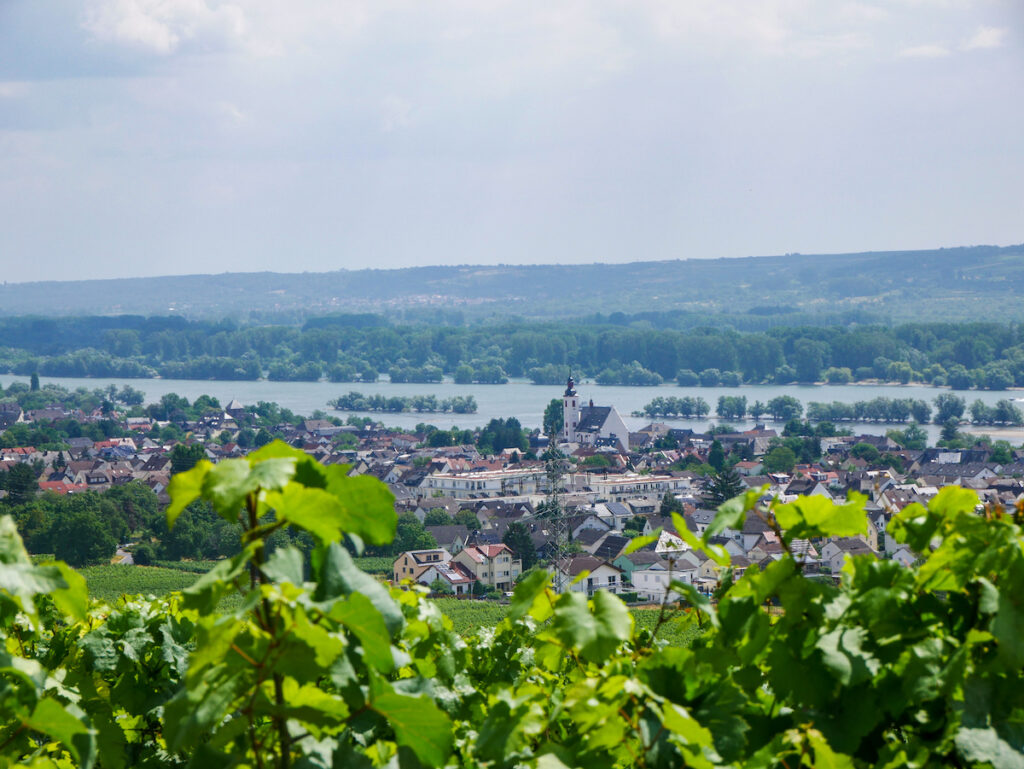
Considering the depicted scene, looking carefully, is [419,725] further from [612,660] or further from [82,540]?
[82,540]

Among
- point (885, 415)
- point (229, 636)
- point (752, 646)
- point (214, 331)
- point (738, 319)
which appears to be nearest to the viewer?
point (229, 636)

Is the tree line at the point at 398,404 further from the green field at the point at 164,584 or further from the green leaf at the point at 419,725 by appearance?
the green leaf at the point at 419,725

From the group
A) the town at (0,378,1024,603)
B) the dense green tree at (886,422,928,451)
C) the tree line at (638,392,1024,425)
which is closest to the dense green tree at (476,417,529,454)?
the town at (0,378,1024,603)

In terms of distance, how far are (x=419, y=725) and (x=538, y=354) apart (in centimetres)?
7878

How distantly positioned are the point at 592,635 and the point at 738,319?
10455 centimetres

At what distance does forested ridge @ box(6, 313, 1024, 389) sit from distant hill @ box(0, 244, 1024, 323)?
26800 mm

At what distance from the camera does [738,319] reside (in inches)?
4090

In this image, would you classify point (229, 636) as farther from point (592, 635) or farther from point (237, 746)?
point (592, 635)

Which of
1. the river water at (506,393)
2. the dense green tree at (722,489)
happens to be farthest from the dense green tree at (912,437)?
the dense green tree at (722,489)

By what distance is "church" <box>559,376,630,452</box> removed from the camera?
45062 mm

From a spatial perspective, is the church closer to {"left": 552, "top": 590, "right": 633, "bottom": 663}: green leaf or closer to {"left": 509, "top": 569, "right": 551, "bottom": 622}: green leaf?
{"left": 509, "top": 569, "right": 551, "bottom": 622}: green leaf

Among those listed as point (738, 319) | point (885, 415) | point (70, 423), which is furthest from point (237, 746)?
point (738, 319)

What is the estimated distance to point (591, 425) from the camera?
45.9 meters

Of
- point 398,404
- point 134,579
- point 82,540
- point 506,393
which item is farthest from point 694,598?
point 506,393
